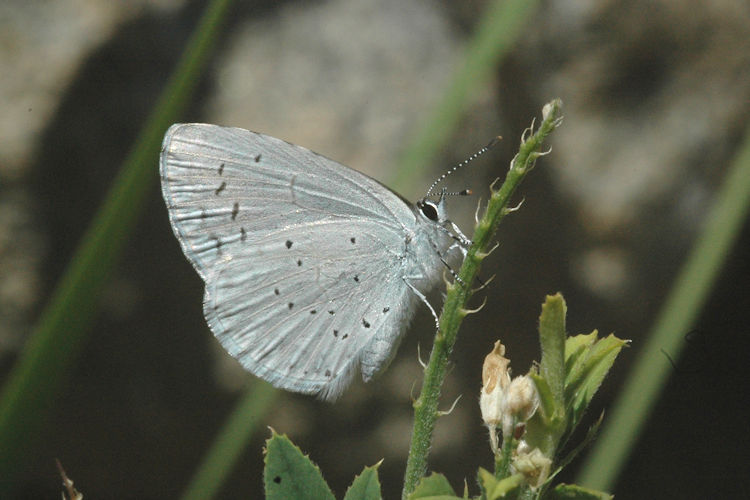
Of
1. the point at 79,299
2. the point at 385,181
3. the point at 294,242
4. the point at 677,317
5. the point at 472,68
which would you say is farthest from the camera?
the point at 385,181

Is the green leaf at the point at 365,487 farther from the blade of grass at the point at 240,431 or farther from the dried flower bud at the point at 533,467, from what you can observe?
the blade of grass at the point at 240,431

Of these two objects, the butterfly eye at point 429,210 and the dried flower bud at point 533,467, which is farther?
the butterfly eye at point 429,210

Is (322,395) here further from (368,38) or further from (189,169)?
→ (368,38)

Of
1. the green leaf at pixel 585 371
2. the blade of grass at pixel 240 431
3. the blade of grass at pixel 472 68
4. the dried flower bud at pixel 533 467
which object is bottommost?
the blade of grass at pixel 240 431

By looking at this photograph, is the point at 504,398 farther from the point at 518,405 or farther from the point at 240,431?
the point at 240,431

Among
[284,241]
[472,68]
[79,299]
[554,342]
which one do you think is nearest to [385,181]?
[472,68]

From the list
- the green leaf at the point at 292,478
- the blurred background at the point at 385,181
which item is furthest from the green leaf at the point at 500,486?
the blurred background at the point at 385,181
